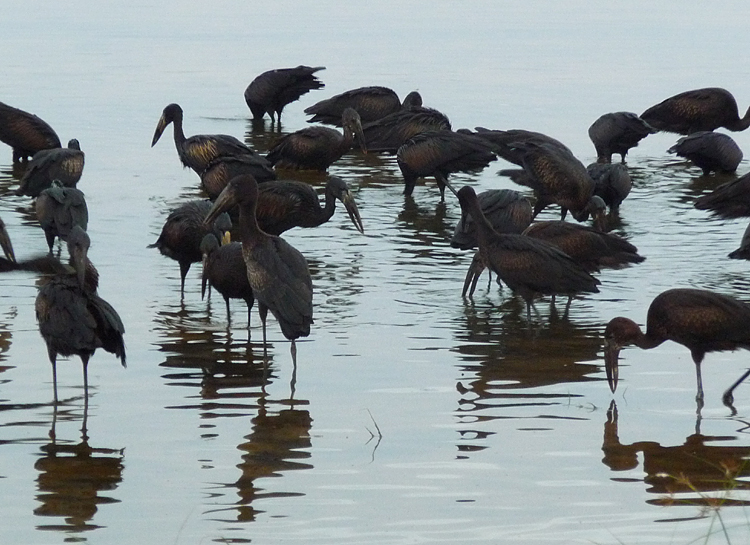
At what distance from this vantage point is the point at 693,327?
30.0 ft

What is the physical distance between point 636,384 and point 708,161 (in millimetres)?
9448

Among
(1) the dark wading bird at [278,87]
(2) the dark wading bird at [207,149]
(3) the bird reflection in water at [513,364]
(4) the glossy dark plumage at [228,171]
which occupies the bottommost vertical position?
(3) the bird reflection in water at [513,364]

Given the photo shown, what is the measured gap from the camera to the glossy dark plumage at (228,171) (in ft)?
50.4

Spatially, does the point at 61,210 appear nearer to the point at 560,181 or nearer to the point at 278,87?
the point at 560,181

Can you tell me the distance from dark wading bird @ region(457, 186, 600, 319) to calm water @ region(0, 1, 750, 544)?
0.37m

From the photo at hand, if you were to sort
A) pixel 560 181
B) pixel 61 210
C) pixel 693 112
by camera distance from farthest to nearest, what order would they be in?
1. pixel 693 112
2. pixel 560 181
3. pixel 61 210

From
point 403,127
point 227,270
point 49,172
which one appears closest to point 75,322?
point 227,270

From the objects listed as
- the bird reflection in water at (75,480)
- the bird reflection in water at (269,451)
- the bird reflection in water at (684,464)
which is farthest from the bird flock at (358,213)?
the bird reflection in water at (269,451)

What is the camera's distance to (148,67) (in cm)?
3092

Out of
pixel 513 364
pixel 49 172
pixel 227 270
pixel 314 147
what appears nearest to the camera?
pixel 513 364

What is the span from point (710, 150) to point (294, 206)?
21.3ft

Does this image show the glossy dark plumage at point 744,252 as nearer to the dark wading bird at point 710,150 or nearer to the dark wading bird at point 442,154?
the dark wading bird at point 442,154

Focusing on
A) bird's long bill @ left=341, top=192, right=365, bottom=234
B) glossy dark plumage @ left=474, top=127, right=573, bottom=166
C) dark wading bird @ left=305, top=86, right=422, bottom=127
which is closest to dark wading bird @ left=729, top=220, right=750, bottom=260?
glossy dark plumage @ left=474, top=127, right=573, bottom=166

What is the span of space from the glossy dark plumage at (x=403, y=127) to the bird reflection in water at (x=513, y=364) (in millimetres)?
6129
